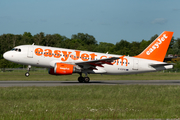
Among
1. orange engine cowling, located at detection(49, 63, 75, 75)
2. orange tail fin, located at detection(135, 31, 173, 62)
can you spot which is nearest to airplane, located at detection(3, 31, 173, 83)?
orange engine cowling, located at detection(49, 63, 75, 75)

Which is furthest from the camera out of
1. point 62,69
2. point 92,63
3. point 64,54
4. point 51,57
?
point 64,54

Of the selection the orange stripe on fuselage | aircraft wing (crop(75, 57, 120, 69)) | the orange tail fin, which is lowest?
aircraft wing (crop(75, 57, 120, 69))

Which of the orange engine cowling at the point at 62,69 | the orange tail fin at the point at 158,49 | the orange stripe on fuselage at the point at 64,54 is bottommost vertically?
the orange engine cowling at the point at 62,69

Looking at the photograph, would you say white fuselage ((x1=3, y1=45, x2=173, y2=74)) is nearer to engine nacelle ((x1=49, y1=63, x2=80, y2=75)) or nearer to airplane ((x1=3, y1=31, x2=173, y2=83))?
airplane ((x1=3, y1=31, x2=173, y2=83))

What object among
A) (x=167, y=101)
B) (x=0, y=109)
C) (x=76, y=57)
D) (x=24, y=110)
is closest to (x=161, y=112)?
(x=167, y=101)

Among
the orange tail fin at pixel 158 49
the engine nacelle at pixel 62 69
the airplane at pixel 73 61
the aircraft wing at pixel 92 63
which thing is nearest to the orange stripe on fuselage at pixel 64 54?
the airplane at pixel 73 61

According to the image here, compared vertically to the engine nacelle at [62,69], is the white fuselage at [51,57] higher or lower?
higher

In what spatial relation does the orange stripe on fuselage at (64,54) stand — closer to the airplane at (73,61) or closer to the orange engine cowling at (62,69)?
the airplane at (73,61)

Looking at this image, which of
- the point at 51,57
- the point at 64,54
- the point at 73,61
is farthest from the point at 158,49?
the point at 51,57

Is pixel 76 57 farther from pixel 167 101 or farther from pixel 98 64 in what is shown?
pixel 167 101

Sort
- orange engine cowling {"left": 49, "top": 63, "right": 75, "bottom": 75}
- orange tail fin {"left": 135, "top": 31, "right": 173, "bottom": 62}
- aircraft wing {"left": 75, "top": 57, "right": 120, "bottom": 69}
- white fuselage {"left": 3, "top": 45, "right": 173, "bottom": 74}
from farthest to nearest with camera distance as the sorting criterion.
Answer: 1. orange tail fin {"left": 135, "top": 31, "right": 173, "bottom": 62}
2. white fuselage {"left": 3, "top": 45, "right": 173, "bottom": 74}
3. aircraft wing {"left": 75, "top": 57, "right": 120, "bottom": 69}
4. orange engine cowling {"left": 49, "top": 63, "right": 75, "bottom": 75}

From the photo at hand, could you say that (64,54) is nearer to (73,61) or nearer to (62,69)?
(73,61)

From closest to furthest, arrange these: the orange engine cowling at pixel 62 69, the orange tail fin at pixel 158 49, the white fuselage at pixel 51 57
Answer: the orange engine cowling at pixel 62 69
the white fuselage at pixel 51 57
the orange tail fin at pixel 158 49

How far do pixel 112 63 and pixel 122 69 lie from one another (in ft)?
5.43
